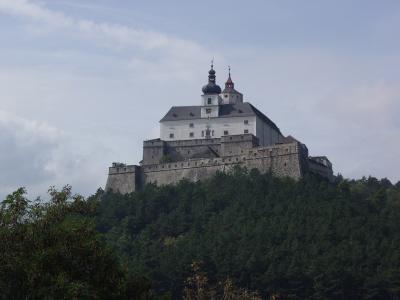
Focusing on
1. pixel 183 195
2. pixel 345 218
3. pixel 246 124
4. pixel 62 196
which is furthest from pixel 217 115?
pixel 62 196

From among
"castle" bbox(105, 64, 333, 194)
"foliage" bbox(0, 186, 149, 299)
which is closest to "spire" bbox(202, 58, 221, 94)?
"castle" bbox(105, 64, 333, 194)

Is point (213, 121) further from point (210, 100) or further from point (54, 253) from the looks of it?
point (54, 253)

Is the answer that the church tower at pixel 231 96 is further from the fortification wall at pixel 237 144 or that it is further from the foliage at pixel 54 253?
the foliage at pixel 54 253

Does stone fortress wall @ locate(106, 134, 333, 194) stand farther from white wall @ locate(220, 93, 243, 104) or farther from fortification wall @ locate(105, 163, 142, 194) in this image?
white wall @ locate(220, 93, 243, 104)

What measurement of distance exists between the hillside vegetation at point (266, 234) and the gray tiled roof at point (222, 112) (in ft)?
28.0

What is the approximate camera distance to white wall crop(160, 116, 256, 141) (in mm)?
109812

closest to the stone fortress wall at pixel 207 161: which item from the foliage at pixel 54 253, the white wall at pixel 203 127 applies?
the white wall at pixel 203 127

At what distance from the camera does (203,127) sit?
11119cm

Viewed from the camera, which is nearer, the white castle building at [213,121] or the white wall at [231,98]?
the white castle building at [213,121]

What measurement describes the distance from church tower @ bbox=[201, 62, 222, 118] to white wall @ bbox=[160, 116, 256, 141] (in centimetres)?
84

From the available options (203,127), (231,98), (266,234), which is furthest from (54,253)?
(231,98)

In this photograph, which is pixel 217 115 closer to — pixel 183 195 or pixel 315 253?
pixel 183 195

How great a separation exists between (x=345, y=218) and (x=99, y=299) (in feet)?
224

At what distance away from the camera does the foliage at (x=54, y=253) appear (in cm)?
3247
